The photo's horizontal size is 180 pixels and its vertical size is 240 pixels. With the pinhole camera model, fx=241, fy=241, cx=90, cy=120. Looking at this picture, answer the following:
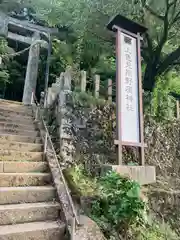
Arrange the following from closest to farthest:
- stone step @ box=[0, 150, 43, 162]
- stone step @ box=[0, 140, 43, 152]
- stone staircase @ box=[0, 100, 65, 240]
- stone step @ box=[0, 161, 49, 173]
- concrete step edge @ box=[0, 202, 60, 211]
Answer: stone staircase @ box=[0, 100, 65, 240], concrete step edge @ box=[0, 202, 60, 211], stone step @ box=[0, 161, 49, 173], stone step @ box=[0, 150, 43, 162], stone step @ box=[0, 140, 43, 152]

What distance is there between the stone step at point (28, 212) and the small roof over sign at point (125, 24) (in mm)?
4074

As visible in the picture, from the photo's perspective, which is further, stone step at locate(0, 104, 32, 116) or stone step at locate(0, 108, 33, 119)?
stone step at locate(0, 104, 32, 116)

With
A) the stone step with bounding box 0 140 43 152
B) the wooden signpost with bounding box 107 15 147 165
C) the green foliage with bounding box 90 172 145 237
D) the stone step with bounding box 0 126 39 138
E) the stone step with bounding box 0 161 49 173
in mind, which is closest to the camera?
the green foliage with bounding box 90 172 145 237

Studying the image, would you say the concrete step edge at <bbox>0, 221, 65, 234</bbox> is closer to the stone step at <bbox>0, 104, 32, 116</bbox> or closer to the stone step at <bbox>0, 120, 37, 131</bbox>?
the stone step at <bbox>0, 120, 37, 131</bbox>

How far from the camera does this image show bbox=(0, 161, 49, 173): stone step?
4.39 meters

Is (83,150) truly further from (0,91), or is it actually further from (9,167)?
(0,91)

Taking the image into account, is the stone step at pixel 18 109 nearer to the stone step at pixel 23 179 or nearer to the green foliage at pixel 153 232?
the stone step at pixel 23 179

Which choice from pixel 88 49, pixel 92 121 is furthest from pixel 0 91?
pixel 92 121

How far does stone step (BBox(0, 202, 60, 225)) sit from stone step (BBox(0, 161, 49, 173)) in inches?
35.9

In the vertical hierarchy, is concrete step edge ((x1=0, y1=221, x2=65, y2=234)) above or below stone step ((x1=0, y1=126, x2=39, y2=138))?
below

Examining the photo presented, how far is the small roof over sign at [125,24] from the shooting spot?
17.9ft

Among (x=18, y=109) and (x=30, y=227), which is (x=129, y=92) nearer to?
(x=30, y=227)

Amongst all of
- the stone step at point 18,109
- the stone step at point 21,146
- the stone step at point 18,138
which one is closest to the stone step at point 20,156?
the stone step at point 21,146

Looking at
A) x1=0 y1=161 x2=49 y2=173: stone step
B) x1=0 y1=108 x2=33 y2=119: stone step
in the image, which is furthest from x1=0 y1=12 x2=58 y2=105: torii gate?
x1=0 y1=161 x2=49 y2=173: stone step
